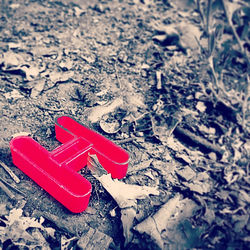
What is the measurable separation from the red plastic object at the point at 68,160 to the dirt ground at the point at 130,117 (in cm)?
12

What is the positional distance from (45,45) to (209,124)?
6.80 feet

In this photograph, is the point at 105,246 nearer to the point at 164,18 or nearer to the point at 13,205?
the point at 13,205

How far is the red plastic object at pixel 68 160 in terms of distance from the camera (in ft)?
6.11

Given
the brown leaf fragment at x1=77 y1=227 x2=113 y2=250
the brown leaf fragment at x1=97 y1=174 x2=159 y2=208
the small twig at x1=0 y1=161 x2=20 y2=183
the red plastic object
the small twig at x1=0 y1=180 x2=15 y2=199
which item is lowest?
the brown leaf fragment at x1=77 y1=227 x2=113 y2=250

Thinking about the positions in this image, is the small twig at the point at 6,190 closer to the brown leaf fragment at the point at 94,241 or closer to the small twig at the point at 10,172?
the small twig at the point at 10,172

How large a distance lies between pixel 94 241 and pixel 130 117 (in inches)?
47.5

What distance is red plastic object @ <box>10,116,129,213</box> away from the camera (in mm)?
1862

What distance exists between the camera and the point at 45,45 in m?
3.34

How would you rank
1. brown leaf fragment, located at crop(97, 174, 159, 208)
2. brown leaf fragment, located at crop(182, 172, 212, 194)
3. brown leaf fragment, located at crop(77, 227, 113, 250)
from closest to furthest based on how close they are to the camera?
brown leaf fragment, located at crop(77, 227, 113, 250), brown leaf fragment, located at crop(97, 174, 159, 208), brown leaf fragment, located at crop(182, 172, 212, 194)

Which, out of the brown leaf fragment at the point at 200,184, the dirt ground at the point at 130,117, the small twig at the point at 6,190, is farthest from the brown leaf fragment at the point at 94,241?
the brown leaf fragment at the point at 200,184

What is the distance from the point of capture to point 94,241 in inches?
71.7

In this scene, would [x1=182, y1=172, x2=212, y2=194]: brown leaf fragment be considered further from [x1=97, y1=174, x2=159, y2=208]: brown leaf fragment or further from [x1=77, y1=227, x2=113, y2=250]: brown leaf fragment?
[x1=77, y1=227, x2=113, y2=250]: brown leaf fragment

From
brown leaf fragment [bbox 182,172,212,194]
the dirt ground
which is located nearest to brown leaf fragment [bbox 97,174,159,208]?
the dirt ground

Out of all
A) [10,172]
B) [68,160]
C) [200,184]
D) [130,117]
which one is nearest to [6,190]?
[10,172]
